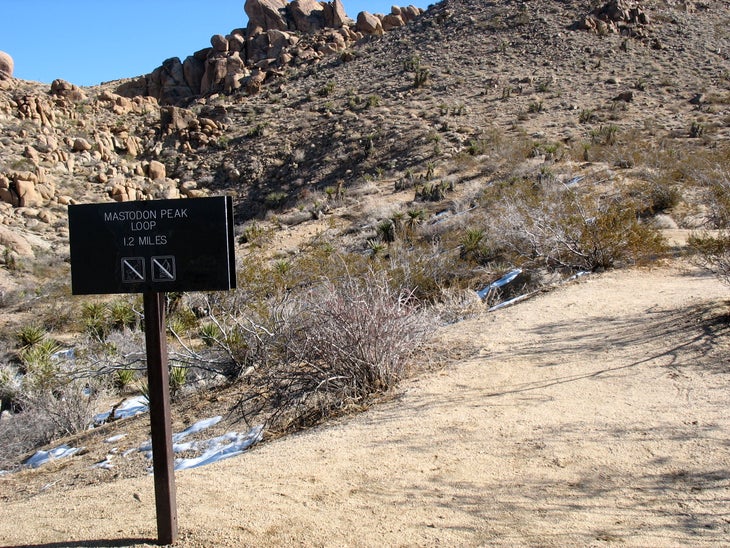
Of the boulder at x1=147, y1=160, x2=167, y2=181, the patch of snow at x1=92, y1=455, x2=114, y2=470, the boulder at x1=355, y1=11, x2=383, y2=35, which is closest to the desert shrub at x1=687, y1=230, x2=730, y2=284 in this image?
the patch of snow at x1=92, y1=455, x2=114, y2=470

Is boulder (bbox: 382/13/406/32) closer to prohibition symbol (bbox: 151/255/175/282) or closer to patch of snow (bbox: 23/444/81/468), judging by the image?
patch of snow (bbox: 23/444/81/468)

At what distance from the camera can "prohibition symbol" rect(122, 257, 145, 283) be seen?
375cm

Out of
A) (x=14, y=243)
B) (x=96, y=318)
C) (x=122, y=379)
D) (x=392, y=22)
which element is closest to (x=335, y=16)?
(x=392, y=22)

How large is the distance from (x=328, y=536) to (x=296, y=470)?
3.93ft

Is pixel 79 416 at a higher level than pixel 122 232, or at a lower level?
lower

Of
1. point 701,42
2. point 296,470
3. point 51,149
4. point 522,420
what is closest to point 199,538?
point 296,470

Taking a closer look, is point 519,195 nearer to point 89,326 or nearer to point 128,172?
point 89,326

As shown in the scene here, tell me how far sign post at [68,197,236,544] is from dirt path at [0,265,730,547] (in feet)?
1.83

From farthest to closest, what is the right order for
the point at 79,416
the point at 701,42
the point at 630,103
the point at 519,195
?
the point at 701,42 < the point at 630,103 < the point at 519,195 < the point at 79,416

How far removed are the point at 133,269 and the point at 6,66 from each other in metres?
46.2

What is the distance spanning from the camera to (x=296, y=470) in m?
5.10

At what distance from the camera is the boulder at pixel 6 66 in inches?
1617

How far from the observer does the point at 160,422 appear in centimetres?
374

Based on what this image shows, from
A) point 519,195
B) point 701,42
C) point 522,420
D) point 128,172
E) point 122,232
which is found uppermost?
point 701,42
